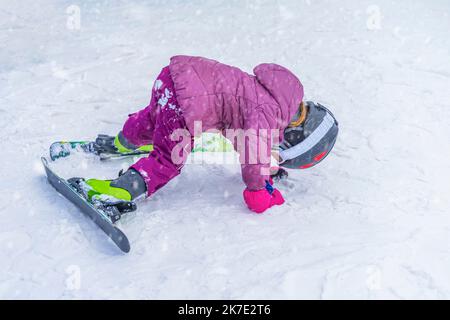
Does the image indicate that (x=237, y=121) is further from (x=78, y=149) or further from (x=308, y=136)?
(x=78, y=149)

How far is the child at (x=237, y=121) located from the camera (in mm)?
3051

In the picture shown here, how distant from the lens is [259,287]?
2514 mm

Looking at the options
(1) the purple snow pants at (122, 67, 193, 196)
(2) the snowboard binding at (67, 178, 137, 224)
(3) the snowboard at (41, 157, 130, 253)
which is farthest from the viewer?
(1) the purple snow pants at (122, 67, 193, 196)

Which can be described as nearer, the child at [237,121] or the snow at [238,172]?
the snow at [238,172]

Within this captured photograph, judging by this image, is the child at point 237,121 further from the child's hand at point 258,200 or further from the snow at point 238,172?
the snow at point 238,172

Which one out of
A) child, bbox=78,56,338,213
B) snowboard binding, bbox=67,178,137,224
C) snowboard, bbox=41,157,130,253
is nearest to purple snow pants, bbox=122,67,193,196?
child, bbox=78,56,338,213

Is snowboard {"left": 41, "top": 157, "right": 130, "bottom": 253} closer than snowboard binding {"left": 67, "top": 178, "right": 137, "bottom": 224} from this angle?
Yes

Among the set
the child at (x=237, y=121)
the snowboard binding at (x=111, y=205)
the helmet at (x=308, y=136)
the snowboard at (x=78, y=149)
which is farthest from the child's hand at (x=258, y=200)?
the snowboard at (x=78, y=149)

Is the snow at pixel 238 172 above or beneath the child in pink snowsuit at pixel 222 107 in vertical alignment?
beneath

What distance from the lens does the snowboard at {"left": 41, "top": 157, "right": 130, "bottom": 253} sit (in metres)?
2.78

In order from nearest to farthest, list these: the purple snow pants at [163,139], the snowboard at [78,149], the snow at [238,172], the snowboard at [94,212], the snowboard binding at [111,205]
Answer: the snow at [238,172], the snowboard at [94,212], the snowboard binding at [111,205], the purple snow pants at [163,139], the snowboard at [78,149]

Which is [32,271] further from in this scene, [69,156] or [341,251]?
[341,251]

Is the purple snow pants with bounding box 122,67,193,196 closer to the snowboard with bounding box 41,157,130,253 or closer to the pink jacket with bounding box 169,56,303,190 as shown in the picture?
the pink jacket with bounding box 169,56,303,190
